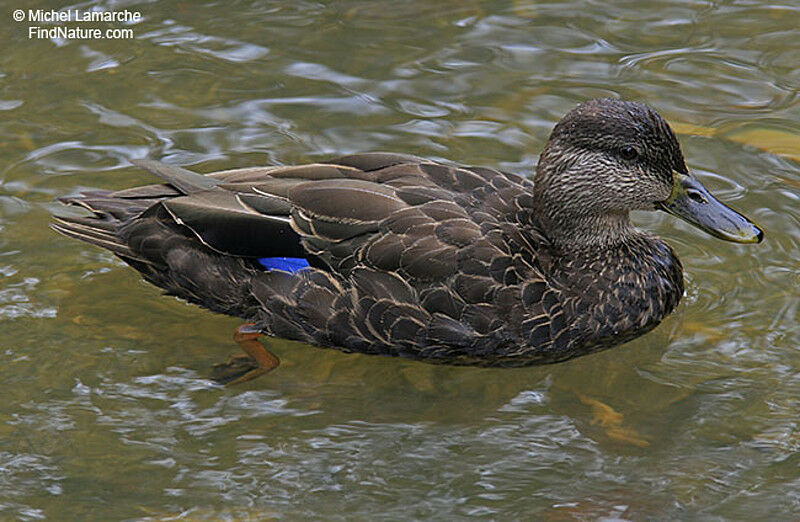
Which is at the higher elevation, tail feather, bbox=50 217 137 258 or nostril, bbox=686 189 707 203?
nostril, bbox=686 189 707 203

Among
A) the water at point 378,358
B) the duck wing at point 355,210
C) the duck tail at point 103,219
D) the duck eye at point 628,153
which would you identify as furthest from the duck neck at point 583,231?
the duck tail at point 103,219

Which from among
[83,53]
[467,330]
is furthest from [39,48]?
[467,330]

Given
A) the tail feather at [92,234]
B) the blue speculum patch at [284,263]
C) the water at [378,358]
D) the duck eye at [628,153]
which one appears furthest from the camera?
the tail feather at [92,234]

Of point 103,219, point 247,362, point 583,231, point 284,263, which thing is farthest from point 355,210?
point 103,219

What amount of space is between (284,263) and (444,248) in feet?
3.13

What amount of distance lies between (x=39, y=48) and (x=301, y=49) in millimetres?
2079

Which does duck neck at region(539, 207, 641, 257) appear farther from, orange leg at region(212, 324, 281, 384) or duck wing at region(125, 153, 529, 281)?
orange leg at region(212, 324, 281, 384)

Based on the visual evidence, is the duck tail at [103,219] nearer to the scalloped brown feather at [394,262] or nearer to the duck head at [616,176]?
the scalloped brown feather at [394,262]

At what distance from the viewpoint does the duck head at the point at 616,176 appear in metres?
7.39

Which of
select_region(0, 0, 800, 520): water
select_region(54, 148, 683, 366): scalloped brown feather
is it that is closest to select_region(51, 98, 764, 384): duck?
select_region(54, 148, 683, 366): scalloped brown feather

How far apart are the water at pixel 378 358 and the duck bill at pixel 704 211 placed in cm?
67

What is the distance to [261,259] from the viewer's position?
762 cm

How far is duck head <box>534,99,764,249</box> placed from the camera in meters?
7.39

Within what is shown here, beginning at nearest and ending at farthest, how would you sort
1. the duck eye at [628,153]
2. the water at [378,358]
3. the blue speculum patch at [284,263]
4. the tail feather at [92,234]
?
the water at [378,358] < the duck eye at [628,153] < the blue speculum patch at [284,263] < the tail feather at [92,234]
